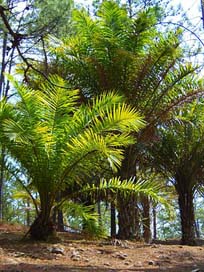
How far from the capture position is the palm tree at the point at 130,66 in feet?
25.3

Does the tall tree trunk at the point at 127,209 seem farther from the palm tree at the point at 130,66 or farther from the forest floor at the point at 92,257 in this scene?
the forest floor at the point at 92,257

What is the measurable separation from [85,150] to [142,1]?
6.78m

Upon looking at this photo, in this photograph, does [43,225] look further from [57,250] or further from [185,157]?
[185,157]

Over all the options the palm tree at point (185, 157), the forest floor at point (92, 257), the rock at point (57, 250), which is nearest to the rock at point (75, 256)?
the forest floor at point (92, 257)

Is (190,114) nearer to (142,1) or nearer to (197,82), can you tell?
(197,82)

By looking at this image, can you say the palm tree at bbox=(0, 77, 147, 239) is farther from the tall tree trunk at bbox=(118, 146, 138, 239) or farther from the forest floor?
the tall tree trunk at bbox=(118, 146, 138, 239)

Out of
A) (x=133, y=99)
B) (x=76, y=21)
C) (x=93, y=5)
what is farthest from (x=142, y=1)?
(x=133, y=99)

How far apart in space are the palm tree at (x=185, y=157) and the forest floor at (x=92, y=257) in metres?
2.29

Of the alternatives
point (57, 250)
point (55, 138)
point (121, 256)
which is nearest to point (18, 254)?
→ point (57, 250)

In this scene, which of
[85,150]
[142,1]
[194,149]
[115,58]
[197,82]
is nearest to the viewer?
[85,150]

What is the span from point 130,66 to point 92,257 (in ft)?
12.6

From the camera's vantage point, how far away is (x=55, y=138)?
622 cm

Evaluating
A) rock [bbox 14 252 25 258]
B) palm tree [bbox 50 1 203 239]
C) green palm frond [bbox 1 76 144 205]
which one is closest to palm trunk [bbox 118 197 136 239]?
palm tree [bbox 50 1 203 239]

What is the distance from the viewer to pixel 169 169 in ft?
30.3
